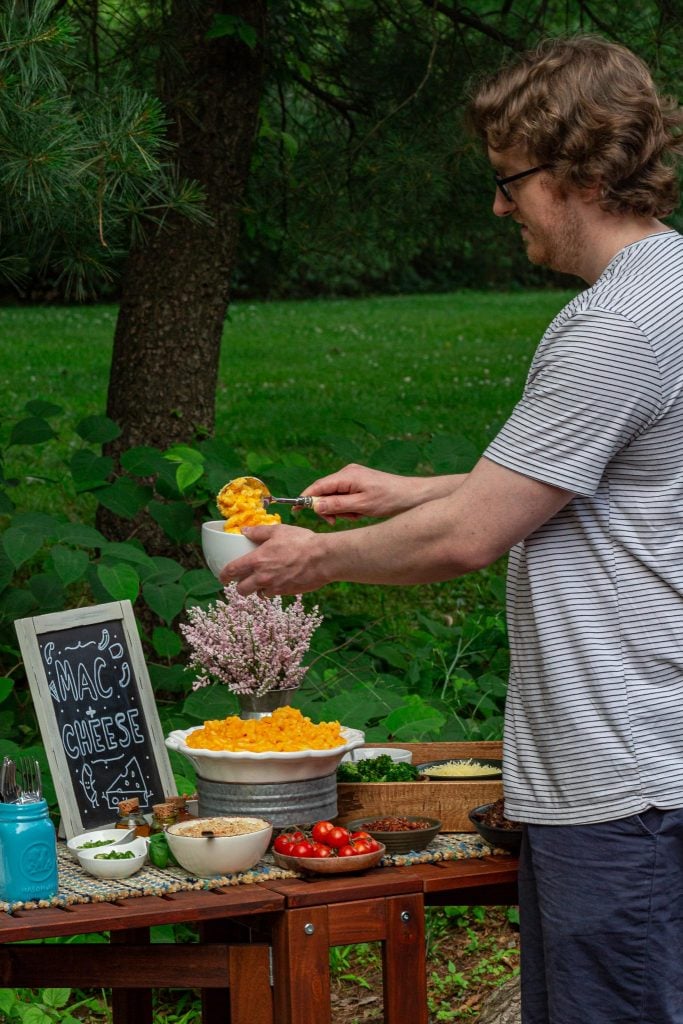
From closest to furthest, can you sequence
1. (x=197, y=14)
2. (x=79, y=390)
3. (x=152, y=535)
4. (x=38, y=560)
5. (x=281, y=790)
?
(x=281, y=790)
(x=197, y=14)
(x=152, y=535)
(x=38, y=560)
(x=79, y=390)

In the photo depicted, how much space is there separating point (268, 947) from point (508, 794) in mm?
415

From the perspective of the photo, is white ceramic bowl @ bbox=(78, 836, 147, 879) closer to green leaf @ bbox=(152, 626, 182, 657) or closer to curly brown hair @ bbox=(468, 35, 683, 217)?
curly brown hair @ bbox=(468, 35, 683, 217)

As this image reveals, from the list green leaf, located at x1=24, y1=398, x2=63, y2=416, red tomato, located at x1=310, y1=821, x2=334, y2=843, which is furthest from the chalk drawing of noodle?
green leaf, located at x1=24, y1=398, x2=63, y2=416

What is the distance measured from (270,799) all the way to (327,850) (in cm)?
16

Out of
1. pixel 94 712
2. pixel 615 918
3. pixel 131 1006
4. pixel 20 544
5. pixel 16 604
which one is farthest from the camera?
pixel 16 604

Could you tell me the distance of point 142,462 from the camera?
13.6ft

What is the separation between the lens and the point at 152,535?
469 centimetres

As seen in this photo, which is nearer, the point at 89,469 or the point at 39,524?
the point at 39,524

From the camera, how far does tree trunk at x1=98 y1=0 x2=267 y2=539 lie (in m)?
4.56

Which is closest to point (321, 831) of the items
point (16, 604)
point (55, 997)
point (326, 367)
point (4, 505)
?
point (55, 997)

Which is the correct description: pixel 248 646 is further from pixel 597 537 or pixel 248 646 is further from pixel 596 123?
pixel 596 123

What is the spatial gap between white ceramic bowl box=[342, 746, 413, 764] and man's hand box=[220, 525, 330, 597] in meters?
0.56

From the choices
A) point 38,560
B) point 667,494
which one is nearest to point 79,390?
point 38,560

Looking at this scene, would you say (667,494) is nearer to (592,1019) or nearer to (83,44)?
(592,1019)
